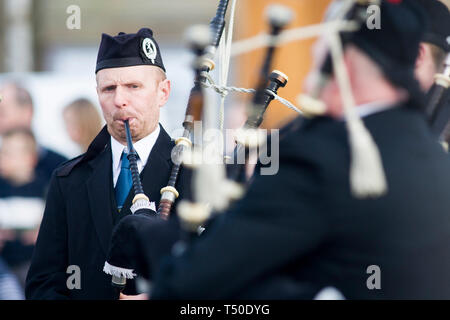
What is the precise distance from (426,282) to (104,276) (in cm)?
146

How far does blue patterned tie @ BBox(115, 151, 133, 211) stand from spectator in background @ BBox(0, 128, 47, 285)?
2.23 metres

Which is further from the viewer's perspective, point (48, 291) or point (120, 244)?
point (48, 291)

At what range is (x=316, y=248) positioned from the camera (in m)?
1.88

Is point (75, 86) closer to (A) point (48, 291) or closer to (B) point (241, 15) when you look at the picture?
(B) point (241, 15)

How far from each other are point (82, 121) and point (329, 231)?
12.9 feet

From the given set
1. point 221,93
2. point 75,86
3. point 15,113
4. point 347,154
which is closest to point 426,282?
point 347,154

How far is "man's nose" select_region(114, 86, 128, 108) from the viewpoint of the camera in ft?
9.97

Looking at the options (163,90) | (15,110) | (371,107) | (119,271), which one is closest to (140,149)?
(163,90)

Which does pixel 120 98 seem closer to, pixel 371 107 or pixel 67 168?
pixel 67 168

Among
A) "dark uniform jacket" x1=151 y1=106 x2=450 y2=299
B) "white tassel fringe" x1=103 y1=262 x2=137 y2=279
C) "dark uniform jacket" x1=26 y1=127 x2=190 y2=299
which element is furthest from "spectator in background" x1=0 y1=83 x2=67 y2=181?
"dark uniform jacket" x1=151 y1=106 x2=450 y2=299

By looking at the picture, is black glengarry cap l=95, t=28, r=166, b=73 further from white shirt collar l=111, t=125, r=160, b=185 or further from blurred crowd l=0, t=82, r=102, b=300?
blurred crowd l=0, t=82, r=102, b=300

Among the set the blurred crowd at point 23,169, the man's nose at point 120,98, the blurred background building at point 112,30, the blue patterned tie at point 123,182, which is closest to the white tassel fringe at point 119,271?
the blue patterned tie at point 123,182

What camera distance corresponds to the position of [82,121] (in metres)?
5.55

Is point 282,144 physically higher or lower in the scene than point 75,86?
lower
